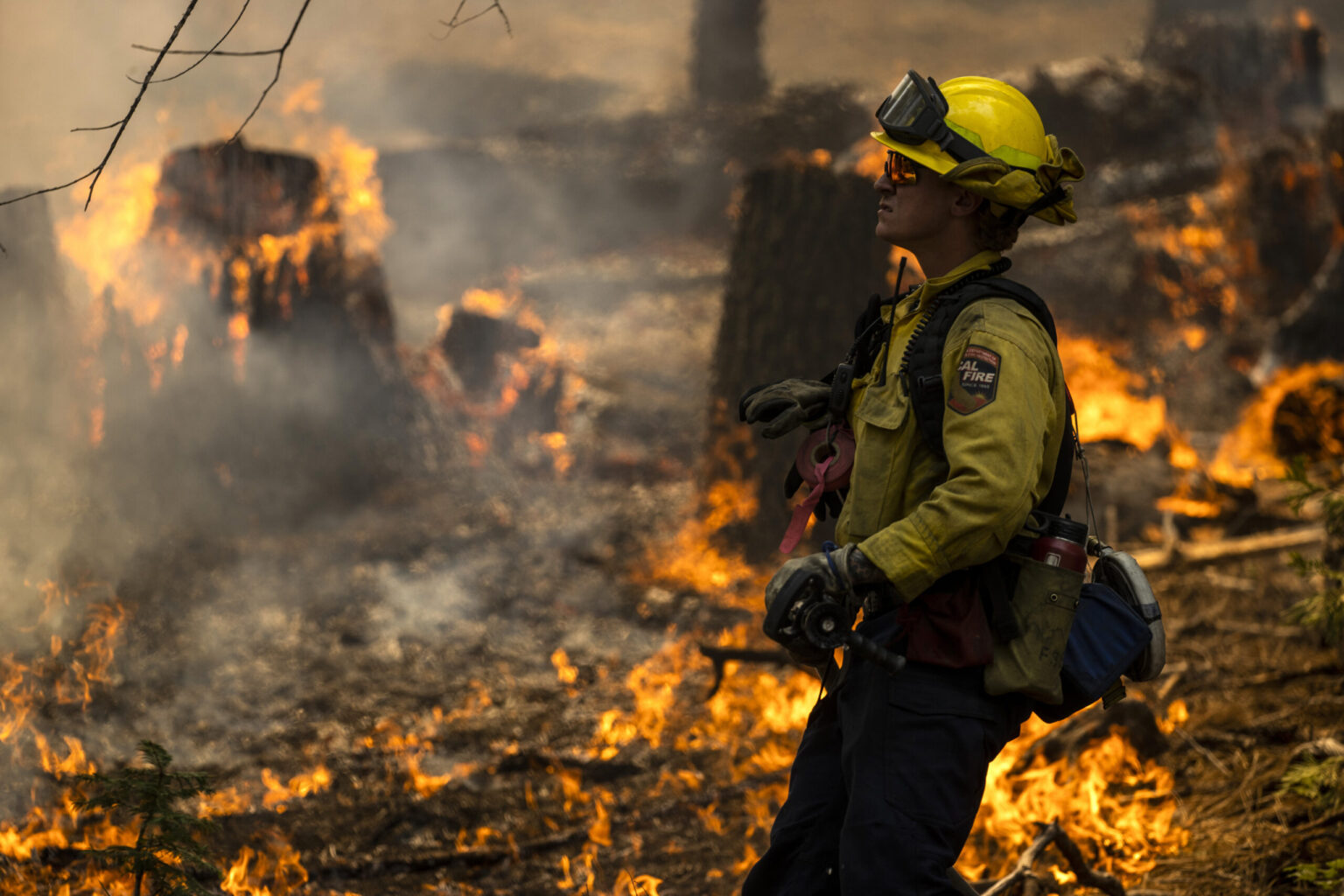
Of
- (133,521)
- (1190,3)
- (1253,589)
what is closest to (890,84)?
(1190,3)

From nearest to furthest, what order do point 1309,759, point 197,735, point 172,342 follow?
point 1309,759 < point 197,735 < point 172,342

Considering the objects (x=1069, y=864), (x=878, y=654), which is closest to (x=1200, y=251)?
(x=1069, y=864)

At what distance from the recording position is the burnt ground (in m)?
3.35

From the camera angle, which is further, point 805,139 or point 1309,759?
point 805,139

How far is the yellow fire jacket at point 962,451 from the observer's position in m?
1.76

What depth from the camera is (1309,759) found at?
3.24m

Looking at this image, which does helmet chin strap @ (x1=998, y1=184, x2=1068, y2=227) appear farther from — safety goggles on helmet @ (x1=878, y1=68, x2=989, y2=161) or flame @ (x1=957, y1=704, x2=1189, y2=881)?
flame @ (x1=957, y1=704, x2=1189, y2=881)

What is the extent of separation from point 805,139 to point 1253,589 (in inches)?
361

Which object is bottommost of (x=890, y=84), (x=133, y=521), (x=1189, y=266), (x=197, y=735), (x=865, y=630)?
(x=197, y=735)

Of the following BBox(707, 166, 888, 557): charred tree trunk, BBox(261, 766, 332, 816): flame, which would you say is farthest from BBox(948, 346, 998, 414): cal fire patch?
BBox(707, 166, 888, 557): charred tree trunk

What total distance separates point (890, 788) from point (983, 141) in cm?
132

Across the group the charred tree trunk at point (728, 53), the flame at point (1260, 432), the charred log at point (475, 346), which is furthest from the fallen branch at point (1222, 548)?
the charred tree trunk at point (728, 53)

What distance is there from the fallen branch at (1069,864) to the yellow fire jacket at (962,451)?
1288mm

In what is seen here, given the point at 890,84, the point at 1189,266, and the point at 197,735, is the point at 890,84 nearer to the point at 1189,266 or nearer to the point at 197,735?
the point at 1189,266
